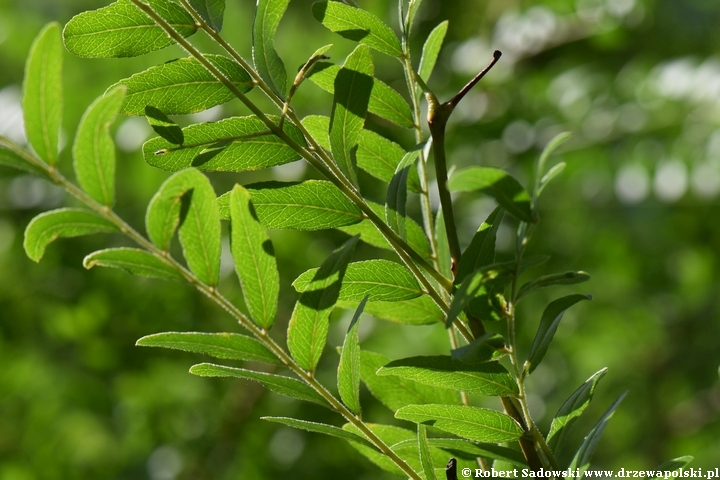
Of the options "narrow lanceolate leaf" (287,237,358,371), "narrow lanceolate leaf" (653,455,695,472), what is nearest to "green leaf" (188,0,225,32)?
"narrow lanceolate leaf" (287,237,358,371)

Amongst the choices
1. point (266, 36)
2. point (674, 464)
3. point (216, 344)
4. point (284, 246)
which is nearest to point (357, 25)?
point (266, 36)

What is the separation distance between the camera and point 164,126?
0.55m

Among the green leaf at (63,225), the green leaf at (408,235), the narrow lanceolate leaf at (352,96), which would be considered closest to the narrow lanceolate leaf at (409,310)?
the green leaf at (408,235)

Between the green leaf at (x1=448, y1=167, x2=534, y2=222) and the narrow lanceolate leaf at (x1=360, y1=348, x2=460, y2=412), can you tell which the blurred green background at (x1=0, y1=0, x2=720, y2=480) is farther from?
the green leaf at (x1=448, y1=167, x2=534, y2=222)

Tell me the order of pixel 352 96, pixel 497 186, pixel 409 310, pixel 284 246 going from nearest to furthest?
pixel 497 186 → pixel 352 96 → pixel 409 310 → pixel 284 246

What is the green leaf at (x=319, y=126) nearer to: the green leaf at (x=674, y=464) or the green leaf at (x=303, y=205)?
the green leaf at (x=303, y=205)

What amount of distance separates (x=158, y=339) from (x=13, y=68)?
96.2 inches

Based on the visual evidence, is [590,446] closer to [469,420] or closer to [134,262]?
[469,420]

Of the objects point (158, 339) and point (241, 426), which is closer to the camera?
point (158, 339)

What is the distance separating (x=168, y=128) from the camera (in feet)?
1.79

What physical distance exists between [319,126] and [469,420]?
0.93 ft

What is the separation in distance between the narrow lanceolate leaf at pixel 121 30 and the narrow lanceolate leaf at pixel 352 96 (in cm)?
13

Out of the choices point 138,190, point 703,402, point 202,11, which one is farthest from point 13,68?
point 703,402

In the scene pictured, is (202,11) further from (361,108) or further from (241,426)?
(241,426)
